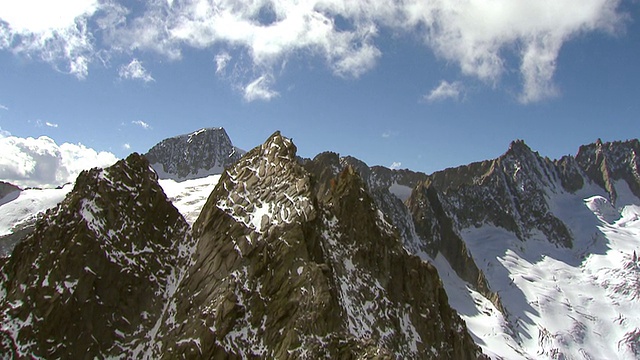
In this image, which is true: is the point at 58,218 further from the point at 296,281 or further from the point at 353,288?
the point at 353,288

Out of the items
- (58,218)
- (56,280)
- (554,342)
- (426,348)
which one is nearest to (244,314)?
(56,280)

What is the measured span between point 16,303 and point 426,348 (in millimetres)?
39907

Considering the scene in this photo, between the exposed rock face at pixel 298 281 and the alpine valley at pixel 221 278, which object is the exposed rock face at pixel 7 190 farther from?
the exposed rock face at pixel 298 281

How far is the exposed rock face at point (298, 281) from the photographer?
38625mm

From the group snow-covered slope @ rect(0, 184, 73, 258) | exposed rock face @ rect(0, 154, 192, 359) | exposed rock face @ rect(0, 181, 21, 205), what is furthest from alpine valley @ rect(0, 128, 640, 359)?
exposed rock face @ rect(0, 181, 21, 205)

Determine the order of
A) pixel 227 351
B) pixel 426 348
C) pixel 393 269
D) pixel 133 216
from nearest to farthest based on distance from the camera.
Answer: pixel 227 351 < pixel 133 216 < pixel 426 348 < pixel 393 269

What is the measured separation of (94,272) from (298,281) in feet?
59.3

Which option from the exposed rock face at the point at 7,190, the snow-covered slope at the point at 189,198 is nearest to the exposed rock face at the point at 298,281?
the snow-covered slope at the point at 189,198

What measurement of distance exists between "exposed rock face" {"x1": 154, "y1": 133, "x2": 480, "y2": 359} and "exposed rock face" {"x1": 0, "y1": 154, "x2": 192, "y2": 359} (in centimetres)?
318

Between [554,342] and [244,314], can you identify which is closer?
[244,314]

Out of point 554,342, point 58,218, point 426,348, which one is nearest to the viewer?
point 58,218

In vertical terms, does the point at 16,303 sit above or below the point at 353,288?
below

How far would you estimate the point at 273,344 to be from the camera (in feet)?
127

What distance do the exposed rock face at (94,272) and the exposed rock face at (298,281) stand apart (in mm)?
3178
